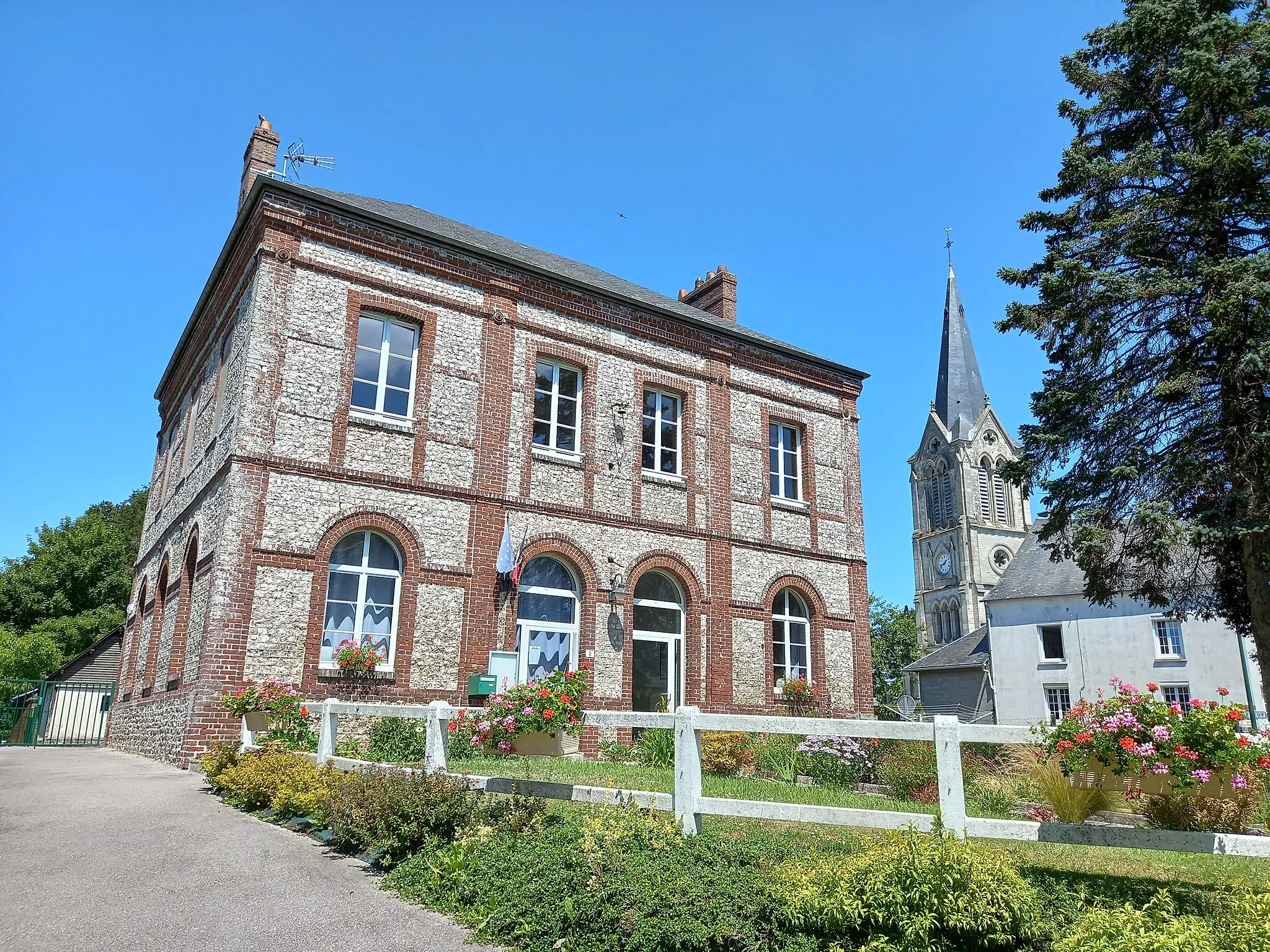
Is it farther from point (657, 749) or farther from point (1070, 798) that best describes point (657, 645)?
point (1070, 798)

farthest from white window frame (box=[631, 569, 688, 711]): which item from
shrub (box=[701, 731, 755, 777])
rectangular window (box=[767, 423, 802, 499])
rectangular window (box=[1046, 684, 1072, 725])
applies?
rectangular window (box=[1046, 684, 1072, 725])

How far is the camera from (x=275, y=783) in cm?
864

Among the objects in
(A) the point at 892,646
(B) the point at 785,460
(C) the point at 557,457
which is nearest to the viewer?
(C) the point at 557,457

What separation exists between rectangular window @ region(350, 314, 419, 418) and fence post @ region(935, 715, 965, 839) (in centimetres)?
1084

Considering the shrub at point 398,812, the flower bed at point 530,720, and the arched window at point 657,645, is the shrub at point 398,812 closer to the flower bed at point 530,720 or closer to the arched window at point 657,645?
the flower bed at point 530,720

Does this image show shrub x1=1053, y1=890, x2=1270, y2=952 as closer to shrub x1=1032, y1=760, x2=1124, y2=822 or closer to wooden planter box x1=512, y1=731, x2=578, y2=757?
shrub x1=1032, y1=760, x2=1124, y2=822

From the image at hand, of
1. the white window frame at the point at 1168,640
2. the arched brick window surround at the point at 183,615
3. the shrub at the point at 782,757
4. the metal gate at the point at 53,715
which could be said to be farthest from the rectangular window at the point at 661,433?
the white window frame at the point at 1168,640

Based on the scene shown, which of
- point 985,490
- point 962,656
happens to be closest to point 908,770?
point 962,656

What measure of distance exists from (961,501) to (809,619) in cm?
5955

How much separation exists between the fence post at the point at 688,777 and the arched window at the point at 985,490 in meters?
72.8

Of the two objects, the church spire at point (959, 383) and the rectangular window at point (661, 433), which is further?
the church spire at point (959, 383)

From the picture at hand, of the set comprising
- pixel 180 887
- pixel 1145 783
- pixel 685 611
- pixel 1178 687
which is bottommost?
pixel 180 887

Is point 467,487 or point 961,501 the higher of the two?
point 961,501

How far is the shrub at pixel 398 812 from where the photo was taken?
6.52m
